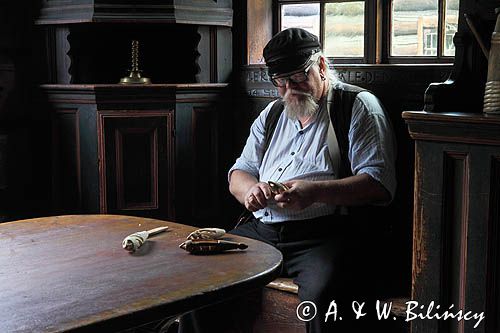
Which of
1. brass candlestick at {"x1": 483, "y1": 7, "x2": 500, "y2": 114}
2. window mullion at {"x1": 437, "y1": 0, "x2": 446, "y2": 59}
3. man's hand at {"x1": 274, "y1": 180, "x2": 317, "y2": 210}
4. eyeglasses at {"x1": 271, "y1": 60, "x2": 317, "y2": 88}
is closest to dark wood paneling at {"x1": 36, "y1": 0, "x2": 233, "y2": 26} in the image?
eyeglasses at {"x1": 271, "y1": 60, "x2": 317, "y2": 88}

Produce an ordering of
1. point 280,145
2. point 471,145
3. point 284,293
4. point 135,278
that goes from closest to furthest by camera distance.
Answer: point 135,278, point 471,145, point 284,293, point 280,145

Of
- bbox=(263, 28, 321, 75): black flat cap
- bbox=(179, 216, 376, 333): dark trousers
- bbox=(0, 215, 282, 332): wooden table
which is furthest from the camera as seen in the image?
bbox=(263, 28, 321, 75): black flat cap

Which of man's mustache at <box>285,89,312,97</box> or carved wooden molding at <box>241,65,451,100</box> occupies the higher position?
carved wooden molding at <box>241,65,451,100</box>

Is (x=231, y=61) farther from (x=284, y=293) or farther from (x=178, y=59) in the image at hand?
(x=284, y=293)

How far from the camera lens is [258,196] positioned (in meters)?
3.23

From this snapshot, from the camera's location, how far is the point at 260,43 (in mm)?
4586

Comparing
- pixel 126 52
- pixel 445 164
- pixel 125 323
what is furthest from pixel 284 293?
pixel 126 52

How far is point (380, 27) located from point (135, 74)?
4.69 ft

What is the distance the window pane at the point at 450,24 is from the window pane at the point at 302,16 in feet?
2.61

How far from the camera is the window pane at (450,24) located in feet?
12.6

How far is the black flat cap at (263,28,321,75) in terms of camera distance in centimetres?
348

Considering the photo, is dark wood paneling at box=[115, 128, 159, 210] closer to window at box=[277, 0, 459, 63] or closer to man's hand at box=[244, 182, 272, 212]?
window at box=[277, 0, 459, 63]

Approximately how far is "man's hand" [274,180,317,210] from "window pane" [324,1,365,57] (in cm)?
130

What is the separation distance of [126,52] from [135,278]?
2.76m
